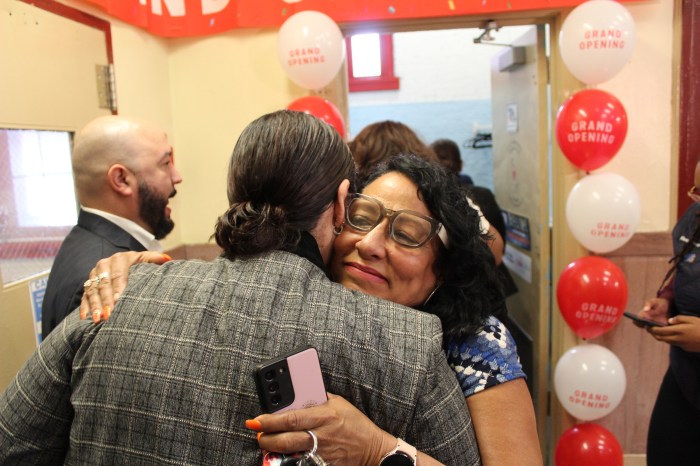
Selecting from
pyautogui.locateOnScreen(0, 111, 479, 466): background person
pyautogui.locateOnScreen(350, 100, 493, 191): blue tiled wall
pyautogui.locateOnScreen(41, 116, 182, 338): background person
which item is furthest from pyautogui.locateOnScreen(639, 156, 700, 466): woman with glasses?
pyautogui.locateOnScreen(350, 100, 493, 191): blue tiled wall

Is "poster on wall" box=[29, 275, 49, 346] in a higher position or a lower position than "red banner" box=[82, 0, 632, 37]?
lower

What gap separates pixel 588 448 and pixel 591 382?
310mm

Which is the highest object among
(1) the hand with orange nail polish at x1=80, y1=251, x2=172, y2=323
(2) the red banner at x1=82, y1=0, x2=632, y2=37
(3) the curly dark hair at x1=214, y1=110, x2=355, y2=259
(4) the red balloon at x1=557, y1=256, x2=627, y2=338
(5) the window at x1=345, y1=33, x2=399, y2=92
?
(5) the window at x1=345, y1=33, x2=399, y2=92

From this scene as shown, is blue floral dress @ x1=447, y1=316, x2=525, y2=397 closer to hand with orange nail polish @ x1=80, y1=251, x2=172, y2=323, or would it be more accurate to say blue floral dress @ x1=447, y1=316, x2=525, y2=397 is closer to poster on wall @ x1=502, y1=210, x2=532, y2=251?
hand with orange nail polish @ x1=80, y1=251, x2=172, y2=323

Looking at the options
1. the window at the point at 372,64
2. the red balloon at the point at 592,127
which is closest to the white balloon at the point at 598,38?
the red balloon at the point at 592,127

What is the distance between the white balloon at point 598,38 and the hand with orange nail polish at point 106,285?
71.9 inches

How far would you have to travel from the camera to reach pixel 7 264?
1651 mm

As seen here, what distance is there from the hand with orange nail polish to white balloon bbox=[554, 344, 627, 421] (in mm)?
1862

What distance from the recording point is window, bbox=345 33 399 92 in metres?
4.95

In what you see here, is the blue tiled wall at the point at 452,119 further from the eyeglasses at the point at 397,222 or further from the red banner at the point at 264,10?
the eyeglasses at the point at 397,222

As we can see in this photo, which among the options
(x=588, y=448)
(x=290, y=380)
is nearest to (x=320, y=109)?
(x=290, y=380)

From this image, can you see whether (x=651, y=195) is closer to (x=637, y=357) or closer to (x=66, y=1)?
(x=637, y=357)

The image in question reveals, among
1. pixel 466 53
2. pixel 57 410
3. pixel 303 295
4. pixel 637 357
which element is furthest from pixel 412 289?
pixel 466 53

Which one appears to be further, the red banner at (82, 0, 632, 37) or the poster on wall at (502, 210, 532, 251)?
the poster on wall at (502, 210, 532, 251)
